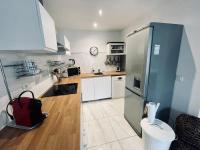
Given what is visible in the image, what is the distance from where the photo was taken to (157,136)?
1.26 meters

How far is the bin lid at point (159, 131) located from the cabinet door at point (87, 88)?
196 cm

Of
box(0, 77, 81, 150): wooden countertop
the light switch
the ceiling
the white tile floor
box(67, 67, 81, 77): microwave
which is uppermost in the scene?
the ceiling

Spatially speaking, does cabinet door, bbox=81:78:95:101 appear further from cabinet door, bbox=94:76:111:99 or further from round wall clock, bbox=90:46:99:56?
round wall clock, bbox=90:46:99:56

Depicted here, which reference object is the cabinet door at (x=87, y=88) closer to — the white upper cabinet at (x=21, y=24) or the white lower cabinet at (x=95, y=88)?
the white lower cabinet at (x=95, y=88)

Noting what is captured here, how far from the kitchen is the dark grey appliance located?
0.24 feet

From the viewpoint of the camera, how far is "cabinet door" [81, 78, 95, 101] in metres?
3.11

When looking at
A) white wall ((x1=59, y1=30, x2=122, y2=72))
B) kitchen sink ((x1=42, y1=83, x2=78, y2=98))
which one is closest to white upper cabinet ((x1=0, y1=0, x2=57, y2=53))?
kitchen sink ((x1=42, y1=83, x2=78, y2=98))

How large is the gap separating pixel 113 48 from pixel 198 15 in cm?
235

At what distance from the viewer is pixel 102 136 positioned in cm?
190

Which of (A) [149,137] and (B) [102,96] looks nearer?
(A) [149,137]

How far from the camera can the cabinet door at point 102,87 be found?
10.5ft

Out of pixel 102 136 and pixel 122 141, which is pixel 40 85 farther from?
pixel 122 141

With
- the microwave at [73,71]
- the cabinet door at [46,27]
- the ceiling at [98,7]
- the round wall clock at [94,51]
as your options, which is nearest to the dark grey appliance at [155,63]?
the ceiling at [98,7]

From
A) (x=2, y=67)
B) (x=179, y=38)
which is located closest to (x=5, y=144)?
(x=2, y=67)
